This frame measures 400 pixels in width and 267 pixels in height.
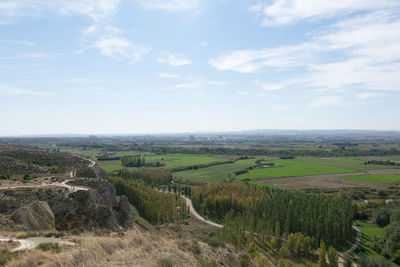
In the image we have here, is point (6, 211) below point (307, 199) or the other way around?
the other way around

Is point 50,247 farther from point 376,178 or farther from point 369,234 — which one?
point 376,178

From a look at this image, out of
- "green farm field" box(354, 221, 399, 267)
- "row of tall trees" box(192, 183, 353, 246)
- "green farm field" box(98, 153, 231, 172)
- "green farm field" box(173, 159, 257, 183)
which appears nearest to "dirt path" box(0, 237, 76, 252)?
"row of tall trees" box(192, 183, 353, 246)

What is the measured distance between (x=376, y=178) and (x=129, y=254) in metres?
119

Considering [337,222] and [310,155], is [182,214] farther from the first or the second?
[310,155]

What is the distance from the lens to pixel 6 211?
31.7 metres

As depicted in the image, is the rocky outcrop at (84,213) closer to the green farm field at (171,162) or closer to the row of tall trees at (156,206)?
the row of tall trees at (156,206)

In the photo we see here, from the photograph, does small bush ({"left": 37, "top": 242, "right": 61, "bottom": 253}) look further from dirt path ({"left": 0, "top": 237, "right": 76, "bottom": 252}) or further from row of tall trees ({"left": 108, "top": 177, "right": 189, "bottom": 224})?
row of tall trees ({"left": 108, "top": 177, "right": 189, "bottom": 224})

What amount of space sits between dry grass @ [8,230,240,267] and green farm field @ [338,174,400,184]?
106 metres

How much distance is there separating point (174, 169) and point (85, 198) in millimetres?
94968

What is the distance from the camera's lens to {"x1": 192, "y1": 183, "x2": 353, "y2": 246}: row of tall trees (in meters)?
48.6

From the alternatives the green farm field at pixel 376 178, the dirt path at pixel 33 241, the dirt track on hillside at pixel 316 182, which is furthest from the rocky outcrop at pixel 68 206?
the green farm field at pixel 376 178

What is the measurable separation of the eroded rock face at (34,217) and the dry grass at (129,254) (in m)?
14.4

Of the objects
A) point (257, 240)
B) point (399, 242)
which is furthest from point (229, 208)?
point (399, 242)

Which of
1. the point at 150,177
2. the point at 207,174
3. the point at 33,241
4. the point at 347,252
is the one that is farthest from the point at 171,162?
the point at 33,241
